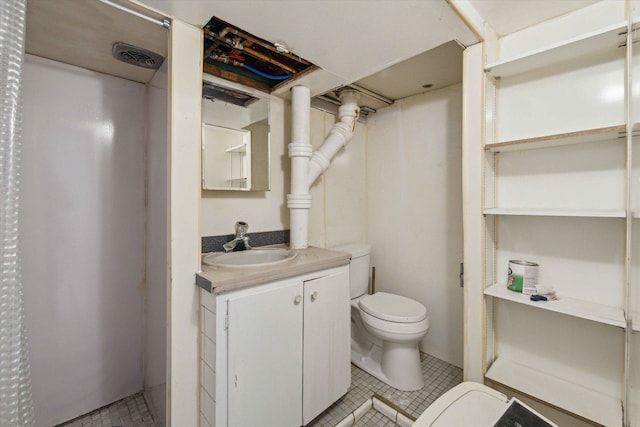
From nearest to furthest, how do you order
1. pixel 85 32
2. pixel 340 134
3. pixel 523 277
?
pixel 85 32, pixel 523 277, pixel 340 134

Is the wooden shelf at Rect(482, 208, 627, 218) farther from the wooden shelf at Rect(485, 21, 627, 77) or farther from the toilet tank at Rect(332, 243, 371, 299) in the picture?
the toilet tank at Rect(332, 243, 371, 299)

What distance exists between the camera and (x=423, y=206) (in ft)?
6.88

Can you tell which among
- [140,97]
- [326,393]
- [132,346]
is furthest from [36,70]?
[326,393]

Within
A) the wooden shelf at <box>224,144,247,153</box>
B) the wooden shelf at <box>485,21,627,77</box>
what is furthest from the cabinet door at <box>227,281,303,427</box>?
the wooden shelf at <box>485,21,627,77</box>

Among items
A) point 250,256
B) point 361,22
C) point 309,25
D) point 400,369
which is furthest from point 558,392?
point 309,25

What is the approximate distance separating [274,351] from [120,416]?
1.05m

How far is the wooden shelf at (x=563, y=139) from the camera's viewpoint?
3.44 feet

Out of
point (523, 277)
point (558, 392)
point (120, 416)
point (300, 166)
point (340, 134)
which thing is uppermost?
point (340, 134)

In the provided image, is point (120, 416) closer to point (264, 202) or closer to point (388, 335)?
point (264, 202)

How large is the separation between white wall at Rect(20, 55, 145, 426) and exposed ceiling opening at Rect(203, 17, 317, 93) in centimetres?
56

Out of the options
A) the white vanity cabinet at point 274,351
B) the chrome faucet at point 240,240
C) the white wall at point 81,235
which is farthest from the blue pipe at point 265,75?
the white vanity cabinet at point 274,351

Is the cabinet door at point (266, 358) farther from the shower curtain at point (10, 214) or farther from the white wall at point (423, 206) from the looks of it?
the white wall at point (423, 206)

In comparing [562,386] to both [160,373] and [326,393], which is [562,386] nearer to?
[326,393]

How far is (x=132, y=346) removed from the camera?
5.44 ft
